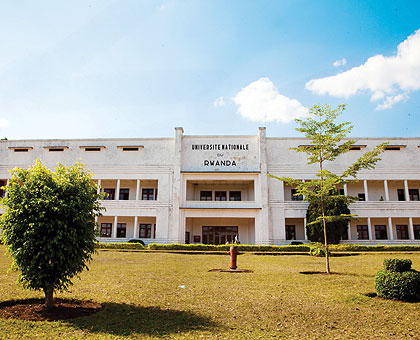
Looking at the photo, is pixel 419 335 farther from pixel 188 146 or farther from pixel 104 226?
pixel 104 226

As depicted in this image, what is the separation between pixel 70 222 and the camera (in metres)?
6.71

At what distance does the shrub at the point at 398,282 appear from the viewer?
25.6 ft

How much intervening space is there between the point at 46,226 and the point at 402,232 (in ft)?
111

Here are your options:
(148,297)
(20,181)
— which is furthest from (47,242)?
(148,297)

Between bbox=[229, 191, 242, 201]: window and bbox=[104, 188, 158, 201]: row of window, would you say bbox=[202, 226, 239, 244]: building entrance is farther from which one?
bbox=[104, 188, 158, 201]: row of window

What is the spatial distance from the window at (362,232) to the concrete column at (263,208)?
846 cm

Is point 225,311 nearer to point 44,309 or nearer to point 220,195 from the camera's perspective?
point 44,309

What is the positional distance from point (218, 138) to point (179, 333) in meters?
28.2

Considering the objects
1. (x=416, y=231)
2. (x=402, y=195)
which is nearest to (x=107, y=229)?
A: (x=402, y=195)

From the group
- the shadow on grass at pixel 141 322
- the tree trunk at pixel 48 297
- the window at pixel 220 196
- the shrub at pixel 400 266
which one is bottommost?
the shadow on grass at pixel 141 322

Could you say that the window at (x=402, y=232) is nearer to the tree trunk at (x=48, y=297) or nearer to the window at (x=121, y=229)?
the window at (x=121, y=229)

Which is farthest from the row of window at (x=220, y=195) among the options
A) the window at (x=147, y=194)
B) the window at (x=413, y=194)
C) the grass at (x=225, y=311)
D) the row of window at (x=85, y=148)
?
the grass at (x=225, y=311)

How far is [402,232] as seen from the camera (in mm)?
32000

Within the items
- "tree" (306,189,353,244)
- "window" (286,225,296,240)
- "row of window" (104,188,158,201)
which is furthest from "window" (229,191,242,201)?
"tree" (306,189,353,244)
